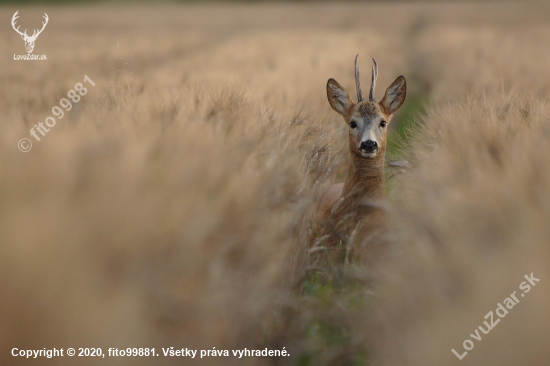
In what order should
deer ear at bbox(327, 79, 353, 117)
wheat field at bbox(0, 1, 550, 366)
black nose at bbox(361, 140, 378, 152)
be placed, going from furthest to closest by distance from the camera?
1. deer ear at bbox(327, 79, 353, 117)
2. black nose at bbox(361, 140, 378, 152)
3. wheat field at bbox(0, 1, 550, 366)

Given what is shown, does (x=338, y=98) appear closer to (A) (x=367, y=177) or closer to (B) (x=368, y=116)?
(B) (x=368, y=116)

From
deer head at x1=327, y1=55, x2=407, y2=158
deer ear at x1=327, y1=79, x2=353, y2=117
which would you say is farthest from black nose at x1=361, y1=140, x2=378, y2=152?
deer ear at x1=327, y1=79, x2=353, y2=117

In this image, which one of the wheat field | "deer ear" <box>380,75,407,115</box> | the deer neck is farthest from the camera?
"deer ear" <box>380,75,407,115</box>

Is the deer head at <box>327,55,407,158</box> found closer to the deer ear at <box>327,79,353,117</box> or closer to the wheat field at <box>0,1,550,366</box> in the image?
the deer ear at <box>327,79,353,117</box>

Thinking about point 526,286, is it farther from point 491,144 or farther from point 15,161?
point 15,161

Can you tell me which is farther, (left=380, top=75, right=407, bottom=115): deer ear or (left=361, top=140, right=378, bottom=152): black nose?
(left=380, top=75, right=407, bottom=115): deer ear

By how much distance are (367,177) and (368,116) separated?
504 mm

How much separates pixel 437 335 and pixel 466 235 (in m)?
0.53

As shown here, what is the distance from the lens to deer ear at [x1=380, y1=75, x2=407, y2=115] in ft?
14.4

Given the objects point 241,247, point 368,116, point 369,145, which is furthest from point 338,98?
point 241,247

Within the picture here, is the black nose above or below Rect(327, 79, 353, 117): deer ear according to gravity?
below

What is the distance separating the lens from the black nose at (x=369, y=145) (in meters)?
Result: 4.06

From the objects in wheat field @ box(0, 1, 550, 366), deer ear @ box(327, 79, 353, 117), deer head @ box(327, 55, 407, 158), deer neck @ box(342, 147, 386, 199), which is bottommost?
wheat field @ box(0, 1, 550, 366)

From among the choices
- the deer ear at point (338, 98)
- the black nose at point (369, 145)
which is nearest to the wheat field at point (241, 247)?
the black nose at point (369, 145)
